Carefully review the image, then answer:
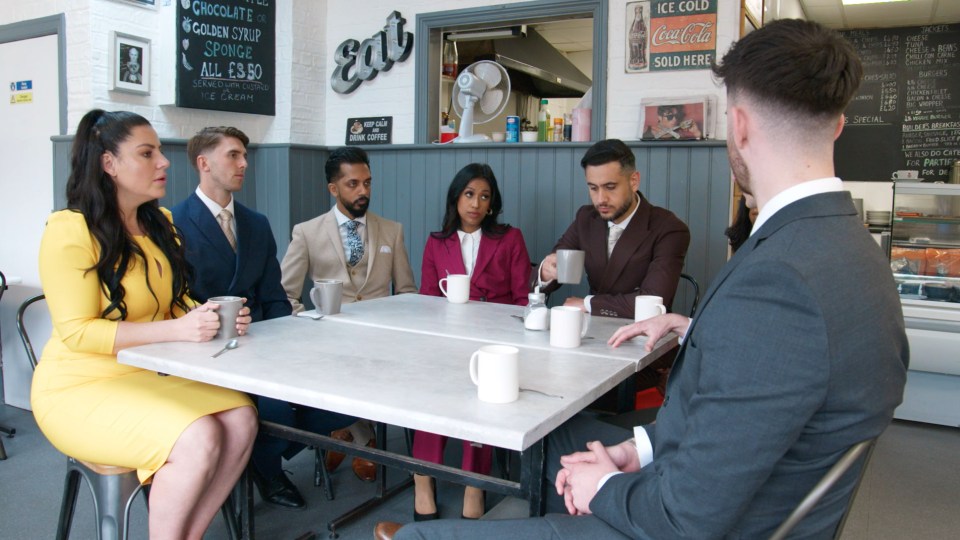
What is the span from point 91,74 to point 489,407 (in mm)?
3386

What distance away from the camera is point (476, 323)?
2377 millimetres

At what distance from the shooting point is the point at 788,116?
112 cm

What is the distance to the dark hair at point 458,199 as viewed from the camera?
340 centimetres

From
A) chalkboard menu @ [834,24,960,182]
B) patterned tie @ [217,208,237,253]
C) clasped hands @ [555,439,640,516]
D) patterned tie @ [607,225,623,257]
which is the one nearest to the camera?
clasped hands @ [555,439,640,516]

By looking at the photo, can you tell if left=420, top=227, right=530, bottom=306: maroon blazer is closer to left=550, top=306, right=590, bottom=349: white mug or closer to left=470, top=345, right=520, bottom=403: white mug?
left=550, top=306, right=590, bottom=349: white mug

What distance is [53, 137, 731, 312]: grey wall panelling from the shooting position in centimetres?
394

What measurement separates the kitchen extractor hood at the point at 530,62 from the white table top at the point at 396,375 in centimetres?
349

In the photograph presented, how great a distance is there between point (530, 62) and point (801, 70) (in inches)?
226

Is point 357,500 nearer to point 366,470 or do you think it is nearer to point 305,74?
point 366,470

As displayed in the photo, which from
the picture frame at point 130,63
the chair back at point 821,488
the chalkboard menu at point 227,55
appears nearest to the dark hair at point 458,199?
the chalkboard menu at point 227,55

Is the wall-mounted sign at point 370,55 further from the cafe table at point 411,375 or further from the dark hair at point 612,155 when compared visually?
the cafe table at point 411,375

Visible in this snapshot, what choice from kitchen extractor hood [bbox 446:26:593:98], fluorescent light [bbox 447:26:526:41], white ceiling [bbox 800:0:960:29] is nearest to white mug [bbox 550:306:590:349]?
fluorescent light [bbox 447:26:526:41]

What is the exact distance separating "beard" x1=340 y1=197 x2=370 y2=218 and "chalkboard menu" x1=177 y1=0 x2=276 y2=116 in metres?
1.47

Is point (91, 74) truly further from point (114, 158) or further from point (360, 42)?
point (114, 158)
